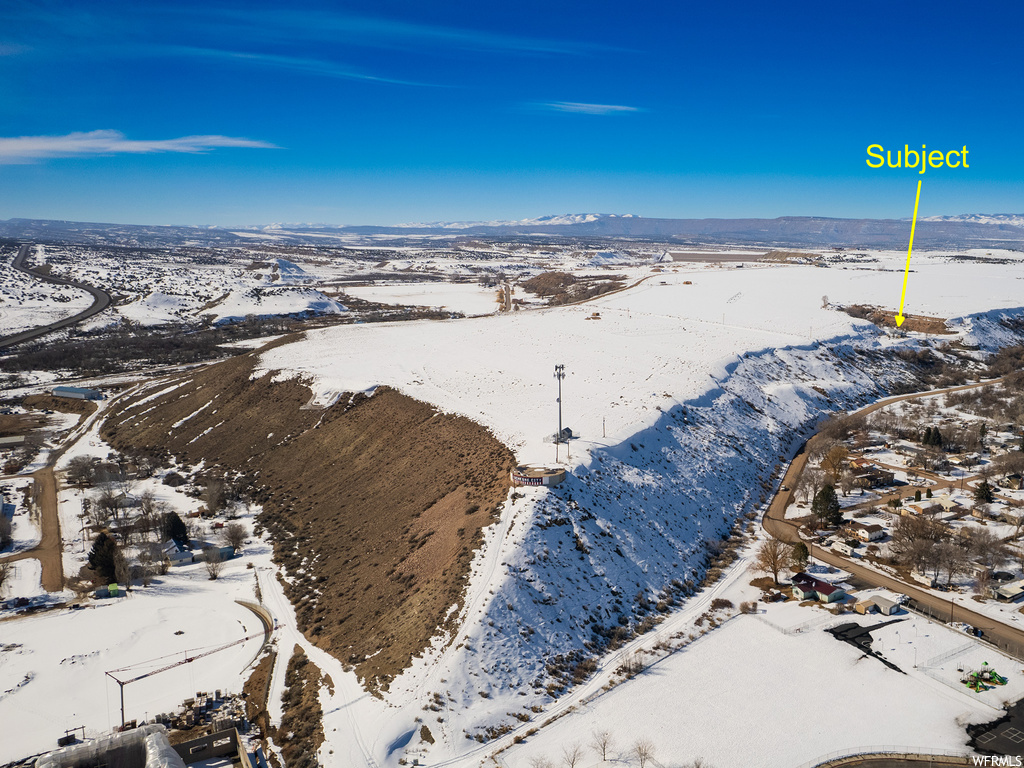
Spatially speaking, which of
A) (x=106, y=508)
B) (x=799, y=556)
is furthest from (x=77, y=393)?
(x=799, y=556)

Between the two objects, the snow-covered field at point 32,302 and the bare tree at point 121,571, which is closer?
the bare tree at point 121,571

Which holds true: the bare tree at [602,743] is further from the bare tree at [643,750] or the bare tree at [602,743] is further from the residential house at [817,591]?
the residential house at [817,591]

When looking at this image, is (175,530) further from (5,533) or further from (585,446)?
(585,446)

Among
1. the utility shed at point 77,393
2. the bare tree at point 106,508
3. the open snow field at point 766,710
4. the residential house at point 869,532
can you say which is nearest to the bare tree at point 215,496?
the bare tree at point 106,508

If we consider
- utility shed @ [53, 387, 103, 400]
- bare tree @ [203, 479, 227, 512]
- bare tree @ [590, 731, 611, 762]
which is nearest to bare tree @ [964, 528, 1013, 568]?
bare tree @ [590, 731, 611, 762]

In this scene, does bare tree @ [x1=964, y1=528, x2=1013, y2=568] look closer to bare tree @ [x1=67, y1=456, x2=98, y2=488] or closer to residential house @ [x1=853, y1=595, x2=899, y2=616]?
residential house @ [x1=853, y1=595, x2=899, y2=616]

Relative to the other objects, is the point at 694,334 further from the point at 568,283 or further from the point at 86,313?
the point at 86,313

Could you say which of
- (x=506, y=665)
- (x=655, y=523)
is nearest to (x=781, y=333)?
(x=655, y=523)
